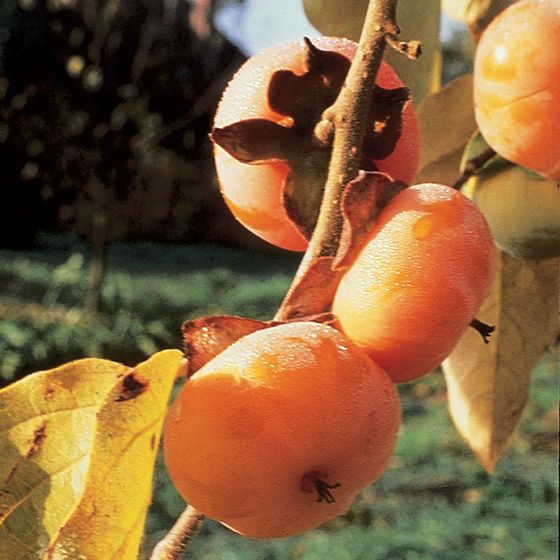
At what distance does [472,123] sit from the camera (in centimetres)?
72

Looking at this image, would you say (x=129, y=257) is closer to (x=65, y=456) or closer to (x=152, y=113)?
(x=152, y=113)

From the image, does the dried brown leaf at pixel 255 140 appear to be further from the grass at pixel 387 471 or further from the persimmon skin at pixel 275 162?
the grass at pixel 387 471

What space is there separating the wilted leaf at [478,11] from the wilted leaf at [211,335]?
35cm

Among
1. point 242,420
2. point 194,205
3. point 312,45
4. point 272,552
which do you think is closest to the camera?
point 242,420

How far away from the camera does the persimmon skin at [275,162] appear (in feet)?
1.66

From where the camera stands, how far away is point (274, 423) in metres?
0.38

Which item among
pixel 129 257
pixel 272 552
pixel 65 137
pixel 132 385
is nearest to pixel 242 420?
pixel 132 385

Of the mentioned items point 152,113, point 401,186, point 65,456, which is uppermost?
point 401,186

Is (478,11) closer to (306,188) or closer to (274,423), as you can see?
(306,188)

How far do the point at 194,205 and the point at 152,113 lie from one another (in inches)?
67.2

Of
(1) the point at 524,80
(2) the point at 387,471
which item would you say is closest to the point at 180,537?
(1) the point at 524,80

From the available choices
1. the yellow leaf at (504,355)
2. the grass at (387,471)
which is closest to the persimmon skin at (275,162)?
the yellow leaf at (504,355)

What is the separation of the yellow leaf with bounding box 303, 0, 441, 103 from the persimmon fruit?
0.33ft

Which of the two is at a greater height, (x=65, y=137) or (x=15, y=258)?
(x=65, y=137)
